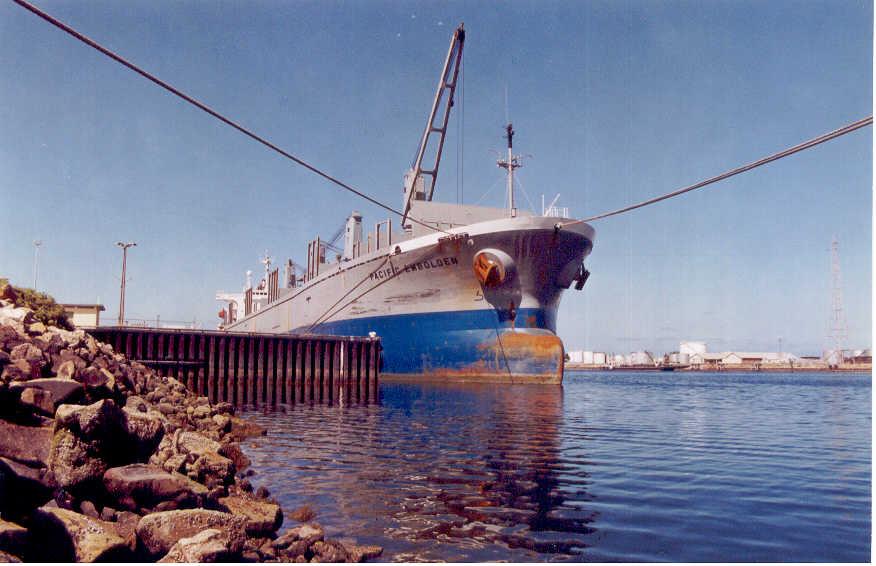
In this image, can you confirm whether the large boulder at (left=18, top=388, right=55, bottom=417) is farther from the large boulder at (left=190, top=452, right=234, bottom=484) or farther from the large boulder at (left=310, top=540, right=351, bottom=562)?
the large boulder at (left=310, top=540, right=351, bottom=562)

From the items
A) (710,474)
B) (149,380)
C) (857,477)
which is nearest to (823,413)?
(857,477)

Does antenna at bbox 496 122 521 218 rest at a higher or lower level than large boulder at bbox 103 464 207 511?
higher

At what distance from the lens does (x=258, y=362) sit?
29453 mm

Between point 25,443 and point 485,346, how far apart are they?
27111 mm

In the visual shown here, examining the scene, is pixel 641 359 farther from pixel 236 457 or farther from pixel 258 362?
pixel 236 457

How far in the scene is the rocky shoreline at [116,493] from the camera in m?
4.61

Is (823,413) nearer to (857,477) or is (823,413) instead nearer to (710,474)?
(857,477)

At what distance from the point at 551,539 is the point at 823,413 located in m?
21.3

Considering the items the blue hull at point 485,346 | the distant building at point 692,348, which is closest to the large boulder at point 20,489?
the blue hull at point 485,346

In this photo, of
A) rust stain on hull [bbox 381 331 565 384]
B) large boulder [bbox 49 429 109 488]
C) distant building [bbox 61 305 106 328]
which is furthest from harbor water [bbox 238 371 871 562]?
distant building [bbox 61 305 106 328]

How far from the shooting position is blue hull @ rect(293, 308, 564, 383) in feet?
104

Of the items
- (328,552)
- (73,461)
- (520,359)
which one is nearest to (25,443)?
(73,461)

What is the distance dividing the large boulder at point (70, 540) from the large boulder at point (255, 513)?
57.0 inches

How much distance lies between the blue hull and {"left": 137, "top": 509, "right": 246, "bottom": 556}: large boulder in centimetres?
2699
